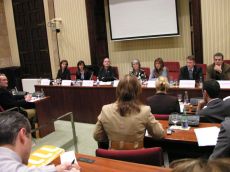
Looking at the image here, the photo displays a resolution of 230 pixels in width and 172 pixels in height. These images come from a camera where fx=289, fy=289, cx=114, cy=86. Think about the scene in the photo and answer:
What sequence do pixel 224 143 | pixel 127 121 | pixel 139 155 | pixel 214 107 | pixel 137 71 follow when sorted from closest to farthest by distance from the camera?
pixel 224 143 < pixel 139 155 < pixel 127 121 < pixel 214 107 < pixel 137 71

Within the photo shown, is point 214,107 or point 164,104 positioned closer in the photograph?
point 214,107

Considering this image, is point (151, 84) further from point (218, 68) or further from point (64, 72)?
point (64, 72)

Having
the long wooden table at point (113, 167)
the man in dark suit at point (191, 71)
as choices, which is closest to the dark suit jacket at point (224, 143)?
the long wooden table at point (113, 167)

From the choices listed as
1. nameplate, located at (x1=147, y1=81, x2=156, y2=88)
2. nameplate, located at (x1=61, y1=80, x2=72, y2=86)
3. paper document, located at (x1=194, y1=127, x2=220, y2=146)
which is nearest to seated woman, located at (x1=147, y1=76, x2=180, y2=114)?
paper document, located at (x1=194, y1=127, x2=220, y2=146)

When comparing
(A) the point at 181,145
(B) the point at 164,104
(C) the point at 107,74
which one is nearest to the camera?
(A) the point at 181,145

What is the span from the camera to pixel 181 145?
2855mm

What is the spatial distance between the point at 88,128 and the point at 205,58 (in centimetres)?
286

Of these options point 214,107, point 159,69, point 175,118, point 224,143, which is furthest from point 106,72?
point 224,143

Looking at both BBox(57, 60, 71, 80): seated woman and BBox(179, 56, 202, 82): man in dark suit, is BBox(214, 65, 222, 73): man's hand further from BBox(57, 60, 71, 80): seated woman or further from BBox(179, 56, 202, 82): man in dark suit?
BBox(57, 60, 71, 80): seated woman

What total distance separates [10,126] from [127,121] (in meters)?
1.10

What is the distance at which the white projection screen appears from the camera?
637 cm

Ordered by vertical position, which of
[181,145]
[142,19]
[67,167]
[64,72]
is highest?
[142,19]

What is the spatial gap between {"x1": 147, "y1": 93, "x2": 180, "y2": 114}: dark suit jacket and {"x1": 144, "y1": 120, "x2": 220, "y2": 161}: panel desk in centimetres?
26

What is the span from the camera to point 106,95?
5039mm
